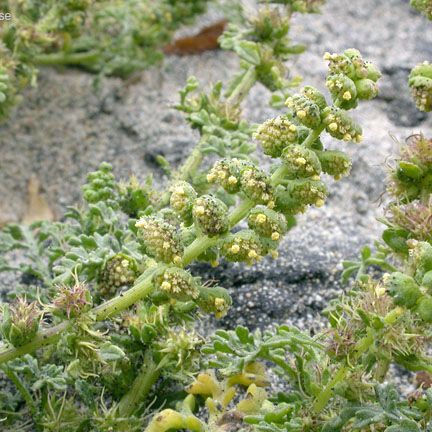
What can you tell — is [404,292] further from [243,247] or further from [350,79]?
[350,79]

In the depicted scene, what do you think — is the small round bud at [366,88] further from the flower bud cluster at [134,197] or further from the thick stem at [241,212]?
the flower bud cluster at [134,197]

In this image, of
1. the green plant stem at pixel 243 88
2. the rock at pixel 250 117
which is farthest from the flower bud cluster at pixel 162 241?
the green plant stem at pixel 243 88

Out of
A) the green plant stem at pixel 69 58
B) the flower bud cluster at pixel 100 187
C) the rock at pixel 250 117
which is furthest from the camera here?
the green plant stem at pixel 69 58

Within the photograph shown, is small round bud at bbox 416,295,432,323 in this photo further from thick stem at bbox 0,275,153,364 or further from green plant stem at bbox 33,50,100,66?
green plant stem at bbox 33,50,100,66

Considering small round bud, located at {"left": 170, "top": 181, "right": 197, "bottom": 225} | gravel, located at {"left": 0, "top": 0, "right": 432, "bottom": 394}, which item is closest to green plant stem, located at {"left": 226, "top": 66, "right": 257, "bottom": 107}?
gravel, located at {"left": 0, "top": 0, "right": 432, "bottom": 394}

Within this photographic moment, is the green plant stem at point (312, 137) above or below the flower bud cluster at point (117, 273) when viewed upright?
above

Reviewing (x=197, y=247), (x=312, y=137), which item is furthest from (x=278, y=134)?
(x=197, y=247)

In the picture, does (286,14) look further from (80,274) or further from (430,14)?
(80,274)

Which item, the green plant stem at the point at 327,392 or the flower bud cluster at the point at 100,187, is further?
the flower bud cluster at the point at 100,187
